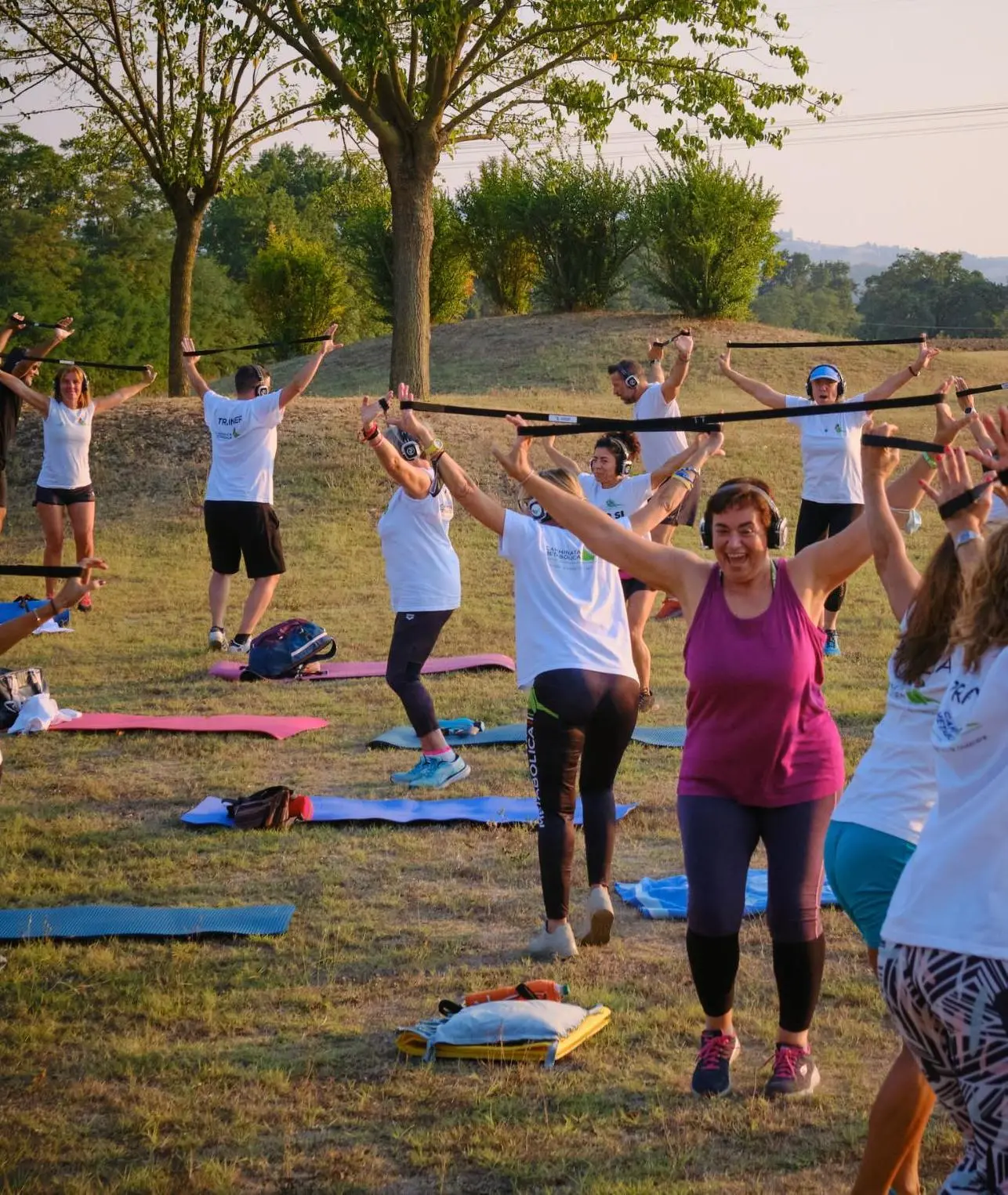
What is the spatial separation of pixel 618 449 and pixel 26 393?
22.0ft

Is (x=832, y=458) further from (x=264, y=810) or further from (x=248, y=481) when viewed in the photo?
(x=264, y=810)

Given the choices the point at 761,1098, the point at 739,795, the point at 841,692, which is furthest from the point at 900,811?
the point at 841,692

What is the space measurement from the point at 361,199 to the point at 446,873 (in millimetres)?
23407

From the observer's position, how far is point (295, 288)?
40.2m

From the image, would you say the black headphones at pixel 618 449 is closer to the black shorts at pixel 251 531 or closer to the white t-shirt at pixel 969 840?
the black shorts at pixel 251 531

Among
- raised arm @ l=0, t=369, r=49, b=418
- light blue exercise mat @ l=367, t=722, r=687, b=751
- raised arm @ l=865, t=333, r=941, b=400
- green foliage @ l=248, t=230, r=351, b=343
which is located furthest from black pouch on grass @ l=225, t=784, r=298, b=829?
green foliage @ l=248, t=230, r=351, b=343

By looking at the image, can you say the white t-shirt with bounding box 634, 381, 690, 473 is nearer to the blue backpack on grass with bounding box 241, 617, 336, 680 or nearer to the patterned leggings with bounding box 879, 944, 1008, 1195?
the blue backpack on grass with bounding box 241, 617, 336, 680

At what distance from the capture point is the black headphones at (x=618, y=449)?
858cm

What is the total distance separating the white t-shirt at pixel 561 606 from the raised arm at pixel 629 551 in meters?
0.94

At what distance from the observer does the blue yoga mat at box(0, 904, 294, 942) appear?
5.90m

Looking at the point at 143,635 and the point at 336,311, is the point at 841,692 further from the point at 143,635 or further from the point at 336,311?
the point at 336,311

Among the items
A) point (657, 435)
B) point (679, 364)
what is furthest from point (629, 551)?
point (657, 435)

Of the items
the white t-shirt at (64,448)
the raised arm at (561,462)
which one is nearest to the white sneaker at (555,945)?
the raised arm at (561,462)

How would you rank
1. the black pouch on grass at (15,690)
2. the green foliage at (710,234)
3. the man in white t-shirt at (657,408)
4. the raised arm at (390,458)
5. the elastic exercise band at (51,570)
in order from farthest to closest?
the green foliage at (710,234), the man in white t-shirt at (657,408), the black pouch on grass at (15,690), the raised arm at (390,458), the elastic exercise band at (51,570)
